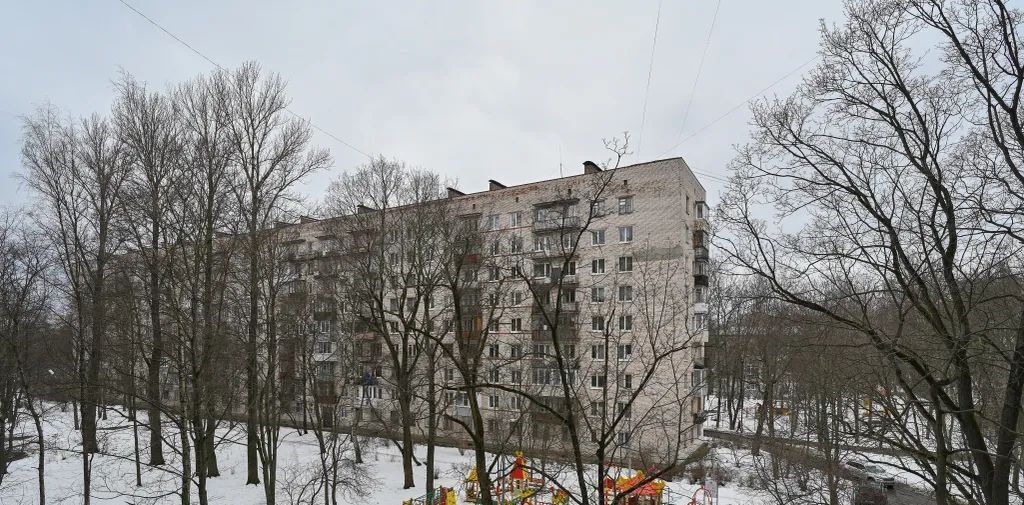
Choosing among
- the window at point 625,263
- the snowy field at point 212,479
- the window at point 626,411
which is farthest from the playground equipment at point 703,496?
the window at point 625,263

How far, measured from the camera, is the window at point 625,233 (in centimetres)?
2870

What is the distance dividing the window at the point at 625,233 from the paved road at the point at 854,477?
10801 millimetres

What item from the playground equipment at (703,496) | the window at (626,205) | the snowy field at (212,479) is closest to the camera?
the playground equipment at (703,496)

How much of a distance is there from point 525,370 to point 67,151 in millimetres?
17386

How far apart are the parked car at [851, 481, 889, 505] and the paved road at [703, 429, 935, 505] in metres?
0.42

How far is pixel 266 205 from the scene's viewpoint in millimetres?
17453

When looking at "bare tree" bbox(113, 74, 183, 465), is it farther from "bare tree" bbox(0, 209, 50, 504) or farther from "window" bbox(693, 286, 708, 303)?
"window" bbox(693, 286, 708, 303)

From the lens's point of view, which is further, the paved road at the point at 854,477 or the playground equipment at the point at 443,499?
the playground equipment at the point at 443,499

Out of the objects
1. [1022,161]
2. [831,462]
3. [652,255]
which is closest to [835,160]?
[1022,161]

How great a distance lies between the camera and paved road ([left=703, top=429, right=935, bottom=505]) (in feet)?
50.5

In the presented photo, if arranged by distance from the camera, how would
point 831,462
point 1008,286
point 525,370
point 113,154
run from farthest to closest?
1. point 525,370
2. point 113,154
3. point 831,462
4. point 1008,286

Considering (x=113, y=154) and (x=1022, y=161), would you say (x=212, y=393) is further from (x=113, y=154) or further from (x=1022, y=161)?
(x=1022, y=161)

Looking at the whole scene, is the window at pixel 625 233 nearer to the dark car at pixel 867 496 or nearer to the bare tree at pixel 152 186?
the dark car at pixel 867 496

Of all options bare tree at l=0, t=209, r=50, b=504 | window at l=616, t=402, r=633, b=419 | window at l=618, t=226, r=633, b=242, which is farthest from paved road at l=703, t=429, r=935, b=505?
bare tree at l=0, t=209, r=50, b=504
